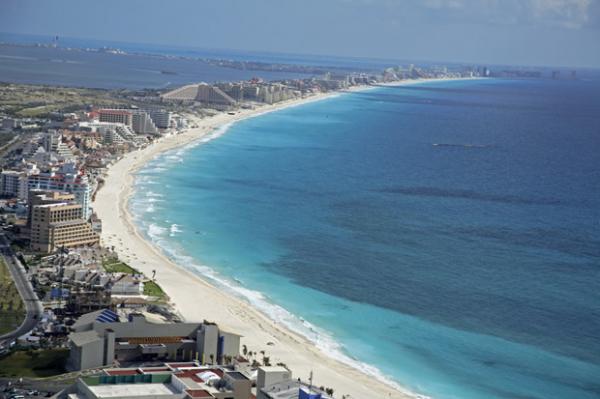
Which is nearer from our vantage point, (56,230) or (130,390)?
(130,390)

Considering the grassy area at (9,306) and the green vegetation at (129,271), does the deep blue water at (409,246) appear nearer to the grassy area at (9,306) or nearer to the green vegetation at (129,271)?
the green vegetation at (129,271)

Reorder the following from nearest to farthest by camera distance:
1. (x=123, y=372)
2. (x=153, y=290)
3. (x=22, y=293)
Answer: (x=123, y=372) → (x=22, y=293) → (x=153, y=290)

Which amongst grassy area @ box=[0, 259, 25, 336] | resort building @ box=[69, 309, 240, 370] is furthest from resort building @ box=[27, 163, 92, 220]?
resort building @ box=[69, 309, 240, 370]

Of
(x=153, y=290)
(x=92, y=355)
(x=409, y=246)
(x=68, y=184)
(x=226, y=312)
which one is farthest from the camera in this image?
(x=68, y=184)

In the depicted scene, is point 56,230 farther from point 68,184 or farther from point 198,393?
point 198,393

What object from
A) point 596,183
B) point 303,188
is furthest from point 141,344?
point 596,183

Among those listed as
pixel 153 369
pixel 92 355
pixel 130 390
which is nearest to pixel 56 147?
pixel 92 355

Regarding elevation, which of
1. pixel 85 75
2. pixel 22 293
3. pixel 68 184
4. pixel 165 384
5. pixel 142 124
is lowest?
pixel 85 75

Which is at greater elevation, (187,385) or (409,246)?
(187,385)
